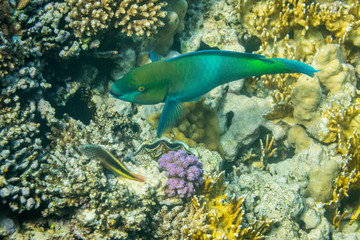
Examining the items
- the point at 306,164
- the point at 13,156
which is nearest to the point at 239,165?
the point at 306,164

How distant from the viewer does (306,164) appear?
4449 millimetres

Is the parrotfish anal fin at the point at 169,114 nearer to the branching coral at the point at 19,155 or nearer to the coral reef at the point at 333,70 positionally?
the branching coral at the point at 19,155

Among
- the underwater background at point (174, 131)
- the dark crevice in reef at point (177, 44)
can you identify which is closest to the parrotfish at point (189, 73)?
the underwater background at point (174, 131)

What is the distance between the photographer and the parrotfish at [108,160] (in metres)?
3.19

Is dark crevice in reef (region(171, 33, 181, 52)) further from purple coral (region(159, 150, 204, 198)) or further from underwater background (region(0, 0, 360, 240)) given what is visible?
purple coral (region(159, 150, 204, 198))

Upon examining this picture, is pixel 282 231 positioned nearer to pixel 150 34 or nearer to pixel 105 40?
pixel 150 34

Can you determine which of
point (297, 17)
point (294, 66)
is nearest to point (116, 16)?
point (294, 66)

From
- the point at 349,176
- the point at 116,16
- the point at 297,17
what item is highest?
the point at 297,17

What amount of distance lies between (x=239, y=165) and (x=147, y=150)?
2200 millimetres

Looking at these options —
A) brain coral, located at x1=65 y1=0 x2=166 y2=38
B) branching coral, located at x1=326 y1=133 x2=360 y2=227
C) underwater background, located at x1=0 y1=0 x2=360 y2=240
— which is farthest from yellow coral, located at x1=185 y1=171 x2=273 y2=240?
brain coral, located at x1=65 y1=0 x2=166 y2=38

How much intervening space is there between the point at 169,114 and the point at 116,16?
2.17 m

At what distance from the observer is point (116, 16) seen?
384 centimetres

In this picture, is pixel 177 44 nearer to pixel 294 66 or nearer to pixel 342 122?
pixel 294 66

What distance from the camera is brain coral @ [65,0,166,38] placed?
3.60 metres
